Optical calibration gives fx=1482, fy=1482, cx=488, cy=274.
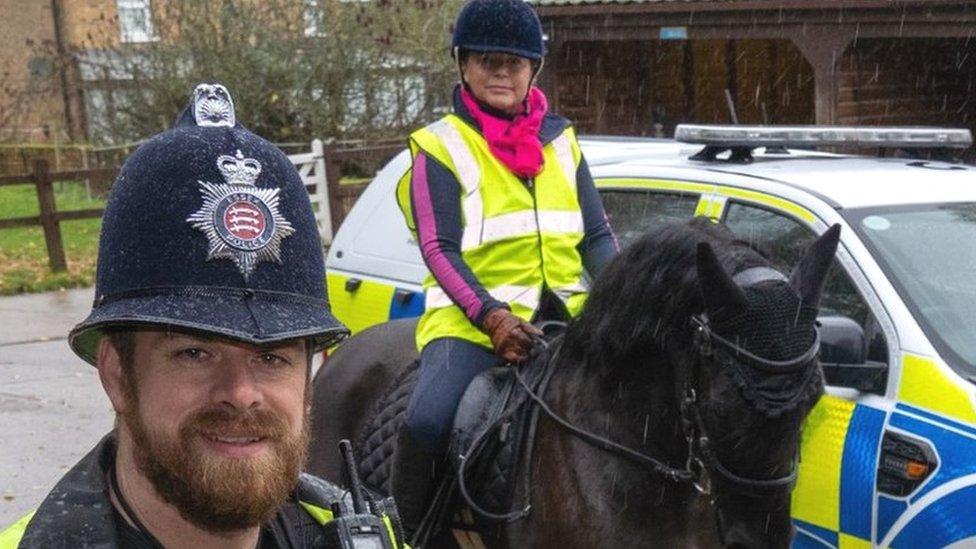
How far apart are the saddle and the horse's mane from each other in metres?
0.36

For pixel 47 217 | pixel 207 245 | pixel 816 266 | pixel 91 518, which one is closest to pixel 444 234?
pixel 816 266

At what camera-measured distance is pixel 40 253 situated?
1908 cm

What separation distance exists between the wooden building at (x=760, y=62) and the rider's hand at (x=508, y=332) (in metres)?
9.35

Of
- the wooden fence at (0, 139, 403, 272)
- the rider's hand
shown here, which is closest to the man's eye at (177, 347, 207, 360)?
the rider's hand

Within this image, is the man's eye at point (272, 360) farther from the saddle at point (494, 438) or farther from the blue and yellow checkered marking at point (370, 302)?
the blue and yellow checkered marking at point (370, 302)

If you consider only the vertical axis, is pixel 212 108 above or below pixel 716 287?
above

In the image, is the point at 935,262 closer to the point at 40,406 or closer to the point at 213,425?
the point at 213,425

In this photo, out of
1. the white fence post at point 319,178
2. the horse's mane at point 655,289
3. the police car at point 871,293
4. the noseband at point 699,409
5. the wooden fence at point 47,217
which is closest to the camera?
the noseband at point 699,409

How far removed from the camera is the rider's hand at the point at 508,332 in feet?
15.2

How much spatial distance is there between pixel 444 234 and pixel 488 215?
18 centimetres

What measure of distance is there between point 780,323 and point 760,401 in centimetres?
22

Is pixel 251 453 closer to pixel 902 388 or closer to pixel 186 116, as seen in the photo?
pixel 186 116

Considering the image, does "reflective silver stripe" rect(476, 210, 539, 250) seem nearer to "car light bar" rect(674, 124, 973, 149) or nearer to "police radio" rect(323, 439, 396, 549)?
"car light bar" rect(674, 124, 973, 149)

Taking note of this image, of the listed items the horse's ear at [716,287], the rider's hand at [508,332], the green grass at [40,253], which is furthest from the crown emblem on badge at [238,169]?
the green grass at [40,253]
